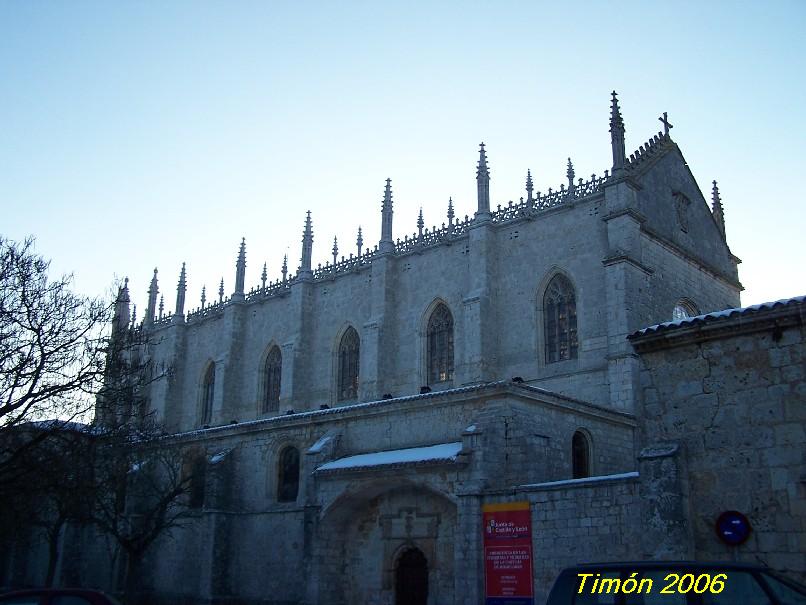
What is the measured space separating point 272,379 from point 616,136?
20.3 m

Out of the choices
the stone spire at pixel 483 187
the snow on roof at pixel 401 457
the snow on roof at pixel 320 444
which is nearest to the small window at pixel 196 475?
the snow on roof at pixel 320 444

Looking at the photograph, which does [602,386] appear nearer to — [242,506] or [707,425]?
[242,506]

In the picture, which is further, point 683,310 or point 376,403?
point 683,310

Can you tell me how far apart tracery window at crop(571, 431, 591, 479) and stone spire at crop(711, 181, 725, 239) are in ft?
55.5

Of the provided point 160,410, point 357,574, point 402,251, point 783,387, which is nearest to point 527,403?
point 357,574

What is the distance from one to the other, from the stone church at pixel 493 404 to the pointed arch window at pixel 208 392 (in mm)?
166

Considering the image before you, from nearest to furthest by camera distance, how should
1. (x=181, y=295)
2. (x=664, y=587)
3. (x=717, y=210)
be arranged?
(x=664, y=587)
(x=717, y=210)
(x=181, y=295)

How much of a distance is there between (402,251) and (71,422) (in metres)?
18.6

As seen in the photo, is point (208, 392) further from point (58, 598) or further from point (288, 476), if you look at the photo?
point (58, 598)

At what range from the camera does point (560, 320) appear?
30.0 meters

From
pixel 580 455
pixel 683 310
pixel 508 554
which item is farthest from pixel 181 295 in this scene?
pixel 508 554

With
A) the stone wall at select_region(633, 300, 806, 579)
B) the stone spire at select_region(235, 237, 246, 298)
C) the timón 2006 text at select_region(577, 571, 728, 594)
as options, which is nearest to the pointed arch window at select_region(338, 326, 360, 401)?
the stone spire at select_region(235, 237, 246, 298)

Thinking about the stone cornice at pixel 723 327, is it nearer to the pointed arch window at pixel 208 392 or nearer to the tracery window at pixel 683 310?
the tracery window at pixel 683 310

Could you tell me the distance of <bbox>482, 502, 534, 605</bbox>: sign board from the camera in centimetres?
1814
